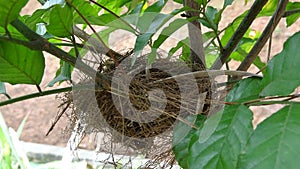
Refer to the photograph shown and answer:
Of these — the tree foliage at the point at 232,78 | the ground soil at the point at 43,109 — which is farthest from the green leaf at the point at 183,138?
the ground soil at the point at 43,109

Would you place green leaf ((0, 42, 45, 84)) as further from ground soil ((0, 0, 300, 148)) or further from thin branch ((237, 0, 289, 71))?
ground soil ((0, 0, 300, 148))

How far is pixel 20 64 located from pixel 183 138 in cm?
19

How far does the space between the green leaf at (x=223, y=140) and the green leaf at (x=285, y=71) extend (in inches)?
1.2

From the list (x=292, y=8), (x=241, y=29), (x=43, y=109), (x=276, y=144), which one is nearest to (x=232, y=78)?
(x=241, y=29)

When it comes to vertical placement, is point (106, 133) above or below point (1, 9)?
below

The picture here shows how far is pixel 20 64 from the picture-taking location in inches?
20.2

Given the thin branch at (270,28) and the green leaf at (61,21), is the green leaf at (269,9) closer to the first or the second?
the thin branch at (270,28)

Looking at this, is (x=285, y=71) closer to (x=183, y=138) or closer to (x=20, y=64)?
(x=183, y=138)

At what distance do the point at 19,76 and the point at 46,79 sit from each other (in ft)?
6.97

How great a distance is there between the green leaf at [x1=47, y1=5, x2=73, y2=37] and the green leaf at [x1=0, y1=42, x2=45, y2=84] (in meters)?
0.03

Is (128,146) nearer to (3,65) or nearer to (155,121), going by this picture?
(155,121)

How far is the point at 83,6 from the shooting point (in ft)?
2.16

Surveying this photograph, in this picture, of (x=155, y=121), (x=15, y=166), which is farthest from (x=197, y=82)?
(x=15, y=166)

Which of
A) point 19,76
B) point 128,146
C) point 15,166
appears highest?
point 19,76
